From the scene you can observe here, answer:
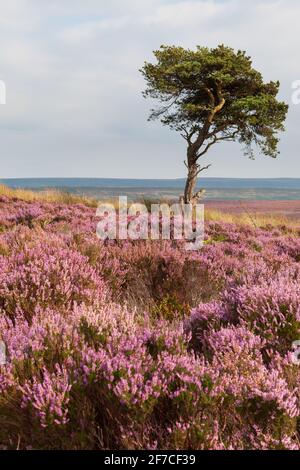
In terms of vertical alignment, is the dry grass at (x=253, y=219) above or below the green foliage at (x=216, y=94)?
below

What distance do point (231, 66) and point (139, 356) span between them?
968 inches

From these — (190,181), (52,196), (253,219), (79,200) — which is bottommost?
(253,219)

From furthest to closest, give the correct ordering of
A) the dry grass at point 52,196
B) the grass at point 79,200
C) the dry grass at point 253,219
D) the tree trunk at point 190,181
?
the tree trunk at point 190,181 → the dry grass at point 52,196 → the grass at point 79,200 → the dry grass at point 253,219

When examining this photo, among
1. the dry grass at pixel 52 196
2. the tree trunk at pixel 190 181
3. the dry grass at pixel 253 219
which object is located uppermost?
the tree trunk at pixel 190 181

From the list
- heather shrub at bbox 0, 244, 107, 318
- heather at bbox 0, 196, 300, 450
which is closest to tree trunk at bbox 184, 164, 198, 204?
heather shrub at bbox 0, 244, 107, 318

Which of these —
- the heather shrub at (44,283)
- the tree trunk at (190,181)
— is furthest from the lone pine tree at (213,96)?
the heather shrub at (44,283)

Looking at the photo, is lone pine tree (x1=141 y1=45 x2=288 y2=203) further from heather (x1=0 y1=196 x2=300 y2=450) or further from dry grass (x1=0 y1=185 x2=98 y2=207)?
heather (x1=0 y1=196 x2=300 y2=450)

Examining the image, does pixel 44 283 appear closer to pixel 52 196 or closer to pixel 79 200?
pixel 79 200

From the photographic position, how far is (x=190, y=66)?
23688 millimetres

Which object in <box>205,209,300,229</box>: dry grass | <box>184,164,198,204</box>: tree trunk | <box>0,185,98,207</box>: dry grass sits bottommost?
<box>205,209,300,229</box>: dry grass

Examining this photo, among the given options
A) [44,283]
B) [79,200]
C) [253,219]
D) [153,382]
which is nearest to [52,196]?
[79,200]

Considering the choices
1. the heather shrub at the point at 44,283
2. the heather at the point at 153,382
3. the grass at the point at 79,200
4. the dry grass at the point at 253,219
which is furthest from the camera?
the grass at the point at 79,200

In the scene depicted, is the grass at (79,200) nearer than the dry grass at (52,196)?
Yes

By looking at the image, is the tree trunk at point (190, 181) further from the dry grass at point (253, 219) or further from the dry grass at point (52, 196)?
the dry grass at point (52, 196)
